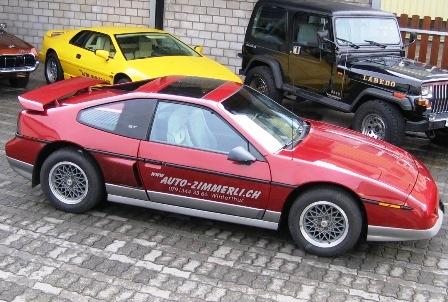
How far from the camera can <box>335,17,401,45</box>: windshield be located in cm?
894

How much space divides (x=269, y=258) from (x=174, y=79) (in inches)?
85.8

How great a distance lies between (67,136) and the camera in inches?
227

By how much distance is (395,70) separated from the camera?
8266 mm

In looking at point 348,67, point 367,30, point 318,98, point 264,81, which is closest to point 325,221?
point 348,67

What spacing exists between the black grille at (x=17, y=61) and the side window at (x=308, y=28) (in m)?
5.00

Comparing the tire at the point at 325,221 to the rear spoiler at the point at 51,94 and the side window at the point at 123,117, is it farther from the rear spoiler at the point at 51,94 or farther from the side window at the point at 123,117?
the rear spoiler at the point at 51,94

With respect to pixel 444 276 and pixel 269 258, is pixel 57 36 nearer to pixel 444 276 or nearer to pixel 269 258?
pixel 269 258

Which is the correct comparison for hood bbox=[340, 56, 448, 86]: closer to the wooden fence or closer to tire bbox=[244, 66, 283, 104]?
tire bbox=[244, 66, 283, 104]

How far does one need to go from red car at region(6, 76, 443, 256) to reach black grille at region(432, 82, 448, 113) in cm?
246

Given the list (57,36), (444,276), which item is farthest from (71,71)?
(444,276)

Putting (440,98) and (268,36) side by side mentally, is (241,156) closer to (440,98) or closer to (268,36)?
(440,98)

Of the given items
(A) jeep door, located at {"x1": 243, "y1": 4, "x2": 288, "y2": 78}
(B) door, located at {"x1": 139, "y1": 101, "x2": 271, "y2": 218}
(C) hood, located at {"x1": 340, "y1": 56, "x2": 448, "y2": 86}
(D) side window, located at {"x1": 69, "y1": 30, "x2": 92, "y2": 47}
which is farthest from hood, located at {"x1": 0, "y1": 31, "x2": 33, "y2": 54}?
(B) door, located at {"x1": 139, "y1": 101, "x2": 271, "y2": 218}

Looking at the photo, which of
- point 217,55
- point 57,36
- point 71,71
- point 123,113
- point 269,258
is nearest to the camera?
point 269,258

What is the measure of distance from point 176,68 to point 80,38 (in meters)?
2.35
